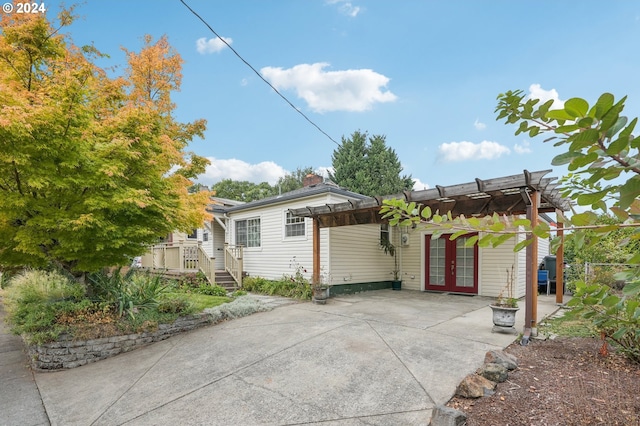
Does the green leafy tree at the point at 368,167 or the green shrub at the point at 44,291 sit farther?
the green leafy tree at the point at 368,167

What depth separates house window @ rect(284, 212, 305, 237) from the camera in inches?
422

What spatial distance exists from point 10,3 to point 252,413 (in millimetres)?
8659

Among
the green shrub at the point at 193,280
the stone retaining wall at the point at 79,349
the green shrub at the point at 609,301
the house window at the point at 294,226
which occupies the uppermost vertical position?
the green shrub at the point at 609,301

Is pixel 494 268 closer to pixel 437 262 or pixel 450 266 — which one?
pixel 450 266

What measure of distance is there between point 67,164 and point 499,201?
24.1ft

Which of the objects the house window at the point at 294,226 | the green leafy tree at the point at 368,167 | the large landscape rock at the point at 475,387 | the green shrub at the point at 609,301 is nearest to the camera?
the green shrub at the point at 609,301

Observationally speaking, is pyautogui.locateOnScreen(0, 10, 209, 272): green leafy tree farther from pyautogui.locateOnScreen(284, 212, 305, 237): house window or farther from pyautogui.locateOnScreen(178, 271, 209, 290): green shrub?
pyautogui.locateOnScreen(178, 271, 209, 290): green shrub

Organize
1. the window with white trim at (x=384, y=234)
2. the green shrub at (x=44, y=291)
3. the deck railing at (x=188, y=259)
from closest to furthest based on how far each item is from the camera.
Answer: the green shrub at (x=44, y=291) → the deck railing at (x=188, y=259) → the window with white trim at (x=384, y=234)

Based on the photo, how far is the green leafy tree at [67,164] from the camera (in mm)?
4594

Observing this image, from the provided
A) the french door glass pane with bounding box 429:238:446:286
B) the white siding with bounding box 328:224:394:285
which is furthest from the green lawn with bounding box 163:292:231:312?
the french door glass pane with bounding box 429:238:446:286

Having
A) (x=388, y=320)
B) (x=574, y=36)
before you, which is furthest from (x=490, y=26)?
(x=388, y=320)

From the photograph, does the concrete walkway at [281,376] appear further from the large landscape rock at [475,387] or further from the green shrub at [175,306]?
the green shrub at [175,306]

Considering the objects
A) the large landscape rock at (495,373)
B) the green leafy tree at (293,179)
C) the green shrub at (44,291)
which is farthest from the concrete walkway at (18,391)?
the green leafy tree at (293,179)

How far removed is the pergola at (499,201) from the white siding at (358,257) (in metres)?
1.80
